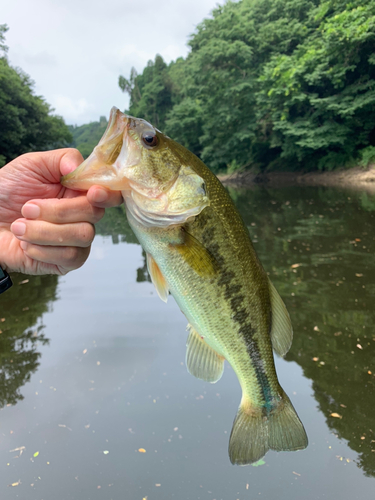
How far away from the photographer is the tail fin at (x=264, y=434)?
5.51ft

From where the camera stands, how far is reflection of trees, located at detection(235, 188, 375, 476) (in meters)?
3.48

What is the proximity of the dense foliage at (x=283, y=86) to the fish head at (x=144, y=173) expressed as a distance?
2298cm

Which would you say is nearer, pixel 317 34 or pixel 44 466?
pixel 44 466

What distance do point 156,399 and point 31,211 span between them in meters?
2.82

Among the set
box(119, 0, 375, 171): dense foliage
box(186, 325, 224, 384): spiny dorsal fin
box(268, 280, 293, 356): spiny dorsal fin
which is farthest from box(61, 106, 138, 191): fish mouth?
box(119, 0, 375, 171): dense foliage

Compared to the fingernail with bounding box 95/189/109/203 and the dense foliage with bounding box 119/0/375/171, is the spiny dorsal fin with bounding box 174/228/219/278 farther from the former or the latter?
the dense foliage with bounding box 119/0/375/171

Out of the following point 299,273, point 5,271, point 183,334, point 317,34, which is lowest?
point 183,334

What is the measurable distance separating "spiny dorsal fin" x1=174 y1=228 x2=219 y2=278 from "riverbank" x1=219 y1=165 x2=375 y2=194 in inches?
671

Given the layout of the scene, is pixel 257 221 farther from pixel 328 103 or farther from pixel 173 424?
pixel 328 103

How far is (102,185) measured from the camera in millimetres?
1479

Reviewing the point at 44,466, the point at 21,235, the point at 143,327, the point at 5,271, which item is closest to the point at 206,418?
the point at 44,466

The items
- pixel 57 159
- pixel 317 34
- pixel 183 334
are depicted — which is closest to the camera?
pixel 57 159

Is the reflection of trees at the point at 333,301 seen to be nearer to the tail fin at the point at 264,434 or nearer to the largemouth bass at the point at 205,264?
the tail fin at the point at 264,434

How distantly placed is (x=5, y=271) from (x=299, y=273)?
19.1 feet
